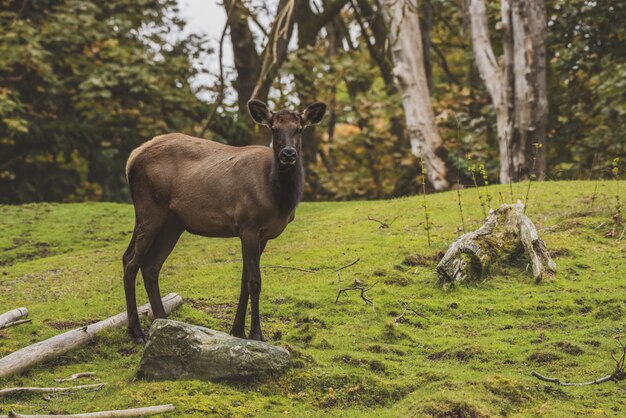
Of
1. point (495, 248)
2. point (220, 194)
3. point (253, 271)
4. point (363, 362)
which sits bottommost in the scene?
point (363, 362)

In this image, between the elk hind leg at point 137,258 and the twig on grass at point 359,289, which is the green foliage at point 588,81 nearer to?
the twig on grass at point 359,289

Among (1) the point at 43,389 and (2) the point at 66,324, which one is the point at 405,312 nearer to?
(2) the point at 66,324

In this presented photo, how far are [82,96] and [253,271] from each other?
14959 millimetres

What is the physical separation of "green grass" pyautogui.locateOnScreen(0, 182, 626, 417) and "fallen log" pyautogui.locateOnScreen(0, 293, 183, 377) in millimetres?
104

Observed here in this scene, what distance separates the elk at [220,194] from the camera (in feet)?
27.8

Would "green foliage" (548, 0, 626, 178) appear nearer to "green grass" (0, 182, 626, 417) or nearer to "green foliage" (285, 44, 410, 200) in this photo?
"green foliage" (285, 44, 410, 200)

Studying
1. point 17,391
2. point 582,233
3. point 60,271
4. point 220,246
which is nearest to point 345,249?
point 220,246

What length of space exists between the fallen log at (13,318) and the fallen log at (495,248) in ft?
16.4

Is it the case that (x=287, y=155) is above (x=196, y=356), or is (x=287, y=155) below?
above

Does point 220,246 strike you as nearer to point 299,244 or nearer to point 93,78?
point 299,244

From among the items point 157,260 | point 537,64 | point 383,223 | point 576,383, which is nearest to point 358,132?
point 537,64

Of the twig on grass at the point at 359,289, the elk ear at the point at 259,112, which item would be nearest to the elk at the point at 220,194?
the elk ear at the point at 259,112

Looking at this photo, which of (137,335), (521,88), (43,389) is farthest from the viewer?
(521,88)

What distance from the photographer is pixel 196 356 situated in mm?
7586
